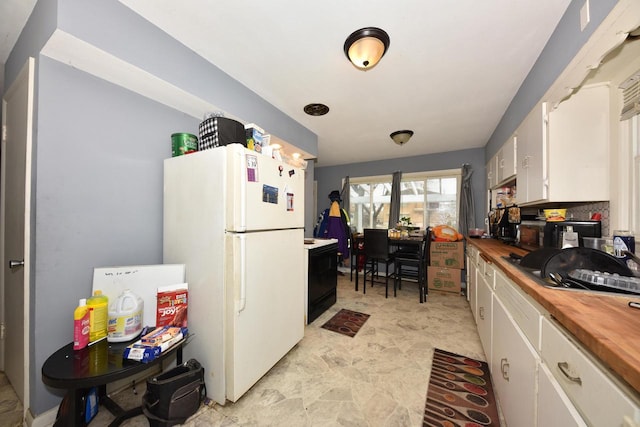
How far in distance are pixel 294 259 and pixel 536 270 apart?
159 centimetres

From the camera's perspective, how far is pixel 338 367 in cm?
186

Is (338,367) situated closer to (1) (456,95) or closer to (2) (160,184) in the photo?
(2) (160,184)

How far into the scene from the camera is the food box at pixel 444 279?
12.1 feet

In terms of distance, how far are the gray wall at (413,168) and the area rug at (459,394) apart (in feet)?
9.83

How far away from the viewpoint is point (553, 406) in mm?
761

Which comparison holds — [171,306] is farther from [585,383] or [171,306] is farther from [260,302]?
[585,383]

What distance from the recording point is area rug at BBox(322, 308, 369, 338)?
2.47 m

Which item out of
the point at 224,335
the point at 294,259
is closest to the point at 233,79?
the point at 294,259

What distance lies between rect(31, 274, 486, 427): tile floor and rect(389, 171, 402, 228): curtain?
7.31 feet

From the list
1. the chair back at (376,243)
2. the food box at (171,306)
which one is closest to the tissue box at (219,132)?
the food box at (171,306)

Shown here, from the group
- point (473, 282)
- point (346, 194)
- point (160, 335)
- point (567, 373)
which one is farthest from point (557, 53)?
point (346, 194)

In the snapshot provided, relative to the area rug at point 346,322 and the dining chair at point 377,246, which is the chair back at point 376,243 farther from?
the area rug at point 346,322

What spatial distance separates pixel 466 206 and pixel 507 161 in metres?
1.79

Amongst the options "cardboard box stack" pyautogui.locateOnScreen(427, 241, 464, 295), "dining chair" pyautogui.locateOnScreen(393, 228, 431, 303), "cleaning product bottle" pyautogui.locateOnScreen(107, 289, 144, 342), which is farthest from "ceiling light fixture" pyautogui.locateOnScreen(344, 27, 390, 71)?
"cardboard box stack" pyautogui.locateOnScreen(427, 241, 464, 295)
